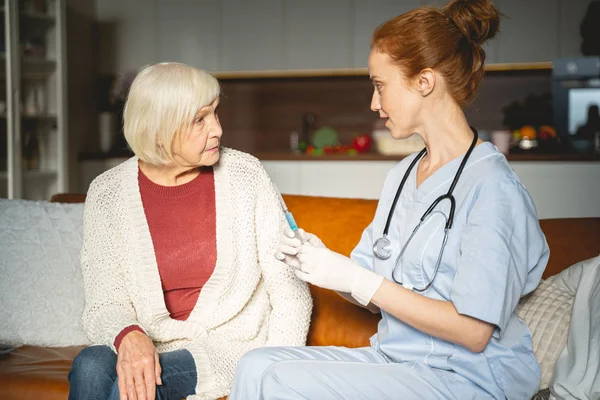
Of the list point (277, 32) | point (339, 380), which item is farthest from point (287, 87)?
point (339, 380)

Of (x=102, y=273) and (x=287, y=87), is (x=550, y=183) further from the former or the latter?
(x=102, y=273)

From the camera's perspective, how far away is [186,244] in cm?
179

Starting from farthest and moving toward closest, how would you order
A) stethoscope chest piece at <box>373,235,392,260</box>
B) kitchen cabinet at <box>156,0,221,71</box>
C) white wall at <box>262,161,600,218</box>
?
kitchen cabinet at <box>156,0,221,71</box> < white wall at <box>262,161,600,218</box> < stethoscope chest piece at <box>373,235,392,260</box>

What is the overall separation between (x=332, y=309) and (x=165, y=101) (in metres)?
0.73

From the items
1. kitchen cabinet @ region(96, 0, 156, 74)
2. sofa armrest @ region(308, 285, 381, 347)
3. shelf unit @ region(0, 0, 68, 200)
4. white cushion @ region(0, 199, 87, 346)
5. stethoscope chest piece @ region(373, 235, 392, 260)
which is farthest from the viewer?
kitchen cabinet @ region(96, 0, 156, 74)

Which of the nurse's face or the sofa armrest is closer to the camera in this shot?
the nurse's face

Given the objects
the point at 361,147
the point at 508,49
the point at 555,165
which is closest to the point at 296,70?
the point at 361,147

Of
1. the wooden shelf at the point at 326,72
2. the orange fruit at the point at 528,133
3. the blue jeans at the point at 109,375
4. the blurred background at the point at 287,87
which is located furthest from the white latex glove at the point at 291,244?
the wooden shelf at the point at 326,72

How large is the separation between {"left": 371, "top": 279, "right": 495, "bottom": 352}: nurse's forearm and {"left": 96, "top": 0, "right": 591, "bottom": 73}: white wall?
350 cm

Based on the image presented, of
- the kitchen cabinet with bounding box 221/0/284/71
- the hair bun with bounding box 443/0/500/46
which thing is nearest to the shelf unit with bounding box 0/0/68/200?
the kitchen cabinet with bounding box 221/0/284/71

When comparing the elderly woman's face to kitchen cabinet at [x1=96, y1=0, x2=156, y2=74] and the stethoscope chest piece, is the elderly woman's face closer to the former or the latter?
the stethoscope chest piece

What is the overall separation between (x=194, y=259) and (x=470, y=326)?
2.58 ft

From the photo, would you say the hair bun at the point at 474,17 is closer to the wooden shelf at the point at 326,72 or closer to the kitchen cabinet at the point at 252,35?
the wooden shelf at the point at 326,72

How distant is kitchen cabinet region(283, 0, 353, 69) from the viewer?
15.3ft
